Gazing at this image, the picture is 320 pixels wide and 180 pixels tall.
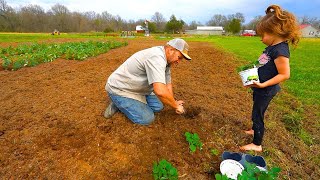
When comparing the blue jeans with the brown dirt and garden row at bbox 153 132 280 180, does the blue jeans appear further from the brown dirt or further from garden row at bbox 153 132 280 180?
garden row at bbox 153 132 280 180

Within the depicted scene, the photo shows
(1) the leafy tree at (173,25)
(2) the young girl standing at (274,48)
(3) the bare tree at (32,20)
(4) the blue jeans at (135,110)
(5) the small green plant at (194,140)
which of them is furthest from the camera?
(3) the bare tree at (32,20)

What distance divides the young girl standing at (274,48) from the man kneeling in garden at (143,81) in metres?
0.87

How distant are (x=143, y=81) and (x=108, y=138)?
89 cm

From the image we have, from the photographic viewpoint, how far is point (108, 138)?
325cm

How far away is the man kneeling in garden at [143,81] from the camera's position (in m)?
2.89

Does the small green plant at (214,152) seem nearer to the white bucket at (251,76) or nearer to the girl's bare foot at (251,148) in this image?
the girl's bare foot at (251,148)

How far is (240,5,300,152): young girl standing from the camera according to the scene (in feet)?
8.23

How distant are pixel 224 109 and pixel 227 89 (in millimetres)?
1619

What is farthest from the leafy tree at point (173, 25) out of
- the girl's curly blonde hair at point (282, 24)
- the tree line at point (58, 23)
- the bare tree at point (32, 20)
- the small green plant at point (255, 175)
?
the small green plant at point (255, 175)

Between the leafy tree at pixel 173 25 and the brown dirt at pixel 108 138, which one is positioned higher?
Result: the leafy tree at pixel 173 25

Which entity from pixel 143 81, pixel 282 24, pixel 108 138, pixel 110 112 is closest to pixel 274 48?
pixel 282 24

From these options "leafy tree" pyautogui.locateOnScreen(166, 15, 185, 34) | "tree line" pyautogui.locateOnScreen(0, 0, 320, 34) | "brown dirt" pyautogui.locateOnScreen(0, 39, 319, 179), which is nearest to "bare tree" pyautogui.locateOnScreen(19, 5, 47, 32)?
"tree line" pyautogui.locateOnScreen(0, 0, 320, 34)

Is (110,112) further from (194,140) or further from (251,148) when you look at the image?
(251,148)

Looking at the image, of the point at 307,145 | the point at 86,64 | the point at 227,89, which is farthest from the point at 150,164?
the point at 86,64
